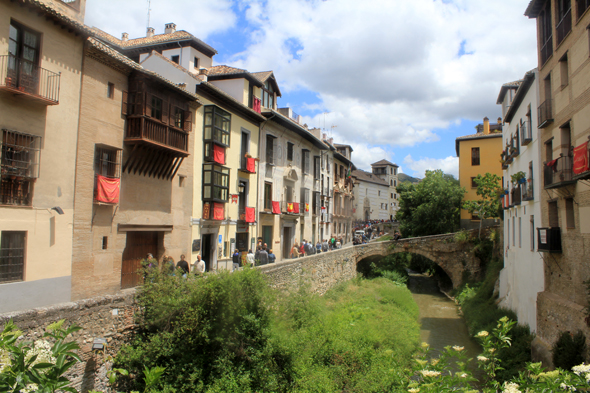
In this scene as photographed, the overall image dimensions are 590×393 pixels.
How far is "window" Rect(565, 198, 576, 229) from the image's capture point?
14.0 metres

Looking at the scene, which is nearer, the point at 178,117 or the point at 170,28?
the point at 178,117

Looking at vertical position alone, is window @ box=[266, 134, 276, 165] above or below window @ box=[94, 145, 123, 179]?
above

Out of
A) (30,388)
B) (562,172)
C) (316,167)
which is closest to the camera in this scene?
(30,388)

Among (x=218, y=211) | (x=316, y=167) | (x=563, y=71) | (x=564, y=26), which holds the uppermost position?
(x=564, y=26)

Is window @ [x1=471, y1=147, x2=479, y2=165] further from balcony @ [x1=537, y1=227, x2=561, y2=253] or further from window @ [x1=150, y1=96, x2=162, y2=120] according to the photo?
window @ [x1=150, y1=96, x2=162, y2=120]

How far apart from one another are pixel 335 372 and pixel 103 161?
10.5m

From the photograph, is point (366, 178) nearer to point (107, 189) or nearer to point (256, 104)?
point (256, 104)

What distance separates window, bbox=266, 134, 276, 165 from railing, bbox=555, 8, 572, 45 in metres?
15.6

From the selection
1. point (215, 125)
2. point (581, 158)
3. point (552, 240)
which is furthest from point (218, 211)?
point (581, 158)

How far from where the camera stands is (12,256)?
34.8 feet

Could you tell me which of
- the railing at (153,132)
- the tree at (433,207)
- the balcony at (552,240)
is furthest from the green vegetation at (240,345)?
the tree at (433,207)

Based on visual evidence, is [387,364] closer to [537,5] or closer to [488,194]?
[537,5]

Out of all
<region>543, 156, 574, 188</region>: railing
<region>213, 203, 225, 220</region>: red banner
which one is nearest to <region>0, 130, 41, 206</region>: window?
<region>213, 203, 225, 220</region>: red banner

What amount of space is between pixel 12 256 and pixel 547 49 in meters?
19.0
